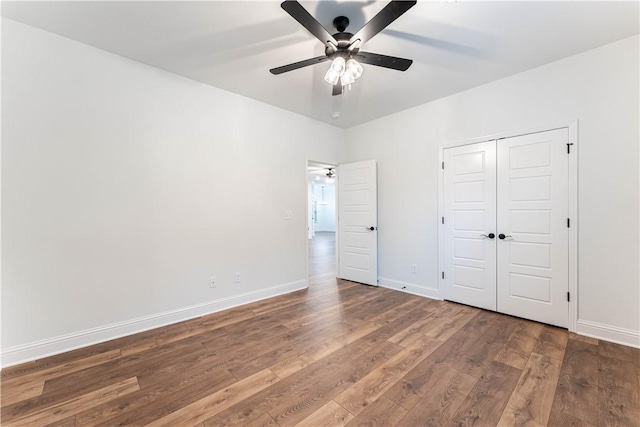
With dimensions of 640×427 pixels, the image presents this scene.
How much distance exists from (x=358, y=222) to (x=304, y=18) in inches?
134

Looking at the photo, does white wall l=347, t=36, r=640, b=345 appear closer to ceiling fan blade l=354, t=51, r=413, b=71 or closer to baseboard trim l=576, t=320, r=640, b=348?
baseboard trim l=576, t=320, r=640, b=348

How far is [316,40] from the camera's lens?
2.41 meters

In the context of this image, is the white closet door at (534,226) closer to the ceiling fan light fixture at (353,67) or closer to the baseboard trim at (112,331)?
the ceiling fan light fixture at (353,67)

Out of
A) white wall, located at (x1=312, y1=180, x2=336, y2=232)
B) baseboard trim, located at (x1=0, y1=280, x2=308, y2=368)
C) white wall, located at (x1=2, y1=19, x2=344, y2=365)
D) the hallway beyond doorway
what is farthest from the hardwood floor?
white wall, located at (x1=312, y1=180, x2=336, y2=232)

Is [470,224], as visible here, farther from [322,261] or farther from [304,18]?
[322,261]

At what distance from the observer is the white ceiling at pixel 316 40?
6.69ft

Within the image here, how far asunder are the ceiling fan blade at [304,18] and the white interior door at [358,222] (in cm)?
271

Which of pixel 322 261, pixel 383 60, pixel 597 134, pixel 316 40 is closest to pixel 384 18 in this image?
pixel 383 60

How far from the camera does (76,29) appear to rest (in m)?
2.29

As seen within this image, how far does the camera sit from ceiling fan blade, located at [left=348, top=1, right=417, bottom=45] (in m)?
1.55

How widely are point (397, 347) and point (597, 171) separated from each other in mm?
2658

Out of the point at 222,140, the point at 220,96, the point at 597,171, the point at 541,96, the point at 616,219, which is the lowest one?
the point at 616,219

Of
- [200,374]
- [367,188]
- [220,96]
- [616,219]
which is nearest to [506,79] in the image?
[616,219]

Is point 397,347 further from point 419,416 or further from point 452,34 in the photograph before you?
point 452,34
